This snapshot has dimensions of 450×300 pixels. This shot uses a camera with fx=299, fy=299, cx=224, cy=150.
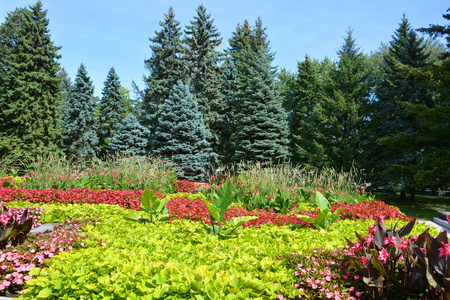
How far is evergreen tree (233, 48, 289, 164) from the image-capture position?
1762 cm

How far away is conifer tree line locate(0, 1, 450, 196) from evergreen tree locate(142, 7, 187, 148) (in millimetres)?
98

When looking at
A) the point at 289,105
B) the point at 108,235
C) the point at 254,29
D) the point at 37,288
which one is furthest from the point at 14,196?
the point at 254,29

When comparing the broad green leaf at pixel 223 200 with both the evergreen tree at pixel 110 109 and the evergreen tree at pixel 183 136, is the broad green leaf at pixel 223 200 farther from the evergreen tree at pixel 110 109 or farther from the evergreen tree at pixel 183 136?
the evergreen tree at pixel 110 109

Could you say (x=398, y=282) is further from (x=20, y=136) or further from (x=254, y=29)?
(x=254, y=29)

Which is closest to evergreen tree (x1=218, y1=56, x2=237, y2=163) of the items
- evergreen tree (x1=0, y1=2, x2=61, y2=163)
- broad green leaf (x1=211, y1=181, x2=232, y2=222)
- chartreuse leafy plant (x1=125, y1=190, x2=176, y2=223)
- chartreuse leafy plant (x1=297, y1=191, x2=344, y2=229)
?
evergreen tree (x1=0, y1=2, x2=61, y2=163)

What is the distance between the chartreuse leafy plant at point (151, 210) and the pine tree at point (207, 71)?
1788 cm

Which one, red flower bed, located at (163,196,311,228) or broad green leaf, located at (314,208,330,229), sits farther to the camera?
red flower bed, located at (163,196,311,228)

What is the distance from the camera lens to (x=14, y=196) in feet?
23.4

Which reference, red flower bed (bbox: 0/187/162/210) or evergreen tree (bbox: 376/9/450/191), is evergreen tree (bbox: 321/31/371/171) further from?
red flower bed (bbox: 0/187/162/210)

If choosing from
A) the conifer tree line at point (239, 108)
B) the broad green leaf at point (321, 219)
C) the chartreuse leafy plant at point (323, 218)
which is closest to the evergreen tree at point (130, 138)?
the conifer tree line at point (239, 108)

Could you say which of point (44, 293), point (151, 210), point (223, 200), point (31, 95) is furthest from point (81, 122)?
point (44, 293)

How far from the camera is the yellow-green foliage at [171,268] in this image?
88.7 inches

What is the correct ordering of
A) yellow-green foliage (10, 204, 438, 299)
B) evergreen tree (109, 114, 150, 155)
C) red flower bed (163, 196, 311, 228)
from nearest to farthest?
1. yellow-green foliage (10, 204, 438, 299)
2. red flower bed (163, 196, 311, 228)
3. evergreen tree (109, 114, 150, 155)

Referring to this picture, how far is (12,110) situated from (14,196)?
1674cm
